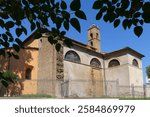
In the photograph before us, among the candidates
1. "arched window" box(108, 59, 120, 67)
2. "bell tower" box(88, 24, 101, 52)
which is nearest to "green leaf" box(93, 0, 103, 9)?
"arched window" box(108, 59, 120, 67)

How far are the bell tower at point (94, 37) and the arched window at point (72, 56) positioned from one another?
932cm

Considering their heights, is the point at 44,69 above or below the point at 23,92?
above

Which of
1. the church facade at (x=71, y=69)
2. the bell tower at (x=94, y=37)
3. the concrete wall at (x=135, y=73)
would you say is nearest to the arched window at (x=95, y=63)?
the church facade at (x=71, y=69)

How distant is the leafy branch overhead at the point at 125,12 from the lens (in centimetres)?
348

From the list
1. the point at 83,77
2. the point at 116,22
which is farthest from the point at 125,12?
the point at 83,77

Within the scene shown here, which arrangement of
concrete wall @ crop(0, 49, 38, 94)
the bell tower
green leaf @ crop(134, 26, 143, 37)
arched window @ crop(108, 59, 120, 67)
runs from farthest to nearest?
the bell tower, arched window @ crop(108, 59, 120, 67), concrete wall @ crop(0, 49, 38, 94), green leaf @ crop(134, 26, 143, 37)

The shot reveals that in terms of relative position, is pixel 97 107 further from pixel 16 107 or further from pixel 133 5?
pixel 133 5

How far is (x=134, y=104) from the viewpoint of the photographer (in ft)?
38.9

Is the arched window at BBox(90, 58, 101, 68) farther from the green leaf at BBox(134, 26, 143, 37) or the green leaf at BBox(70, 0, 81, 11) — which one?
the green leaf at BBox(70, 0, 81, 11)

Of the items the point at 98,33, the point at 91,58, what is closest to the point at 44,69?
the point at 91,58

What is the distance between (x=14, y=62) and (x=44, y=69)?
3043 millimetres

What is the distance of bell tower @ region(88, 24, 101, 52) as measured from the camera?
38241 mm

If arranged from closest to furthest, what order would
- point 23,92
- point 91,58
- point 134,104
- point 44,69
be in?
point 134,104 < point 23,92 < point 44,69 < point 91,58

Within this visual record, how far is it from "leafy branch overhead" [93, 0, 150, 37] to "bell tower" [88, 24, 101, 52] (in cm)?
3436
